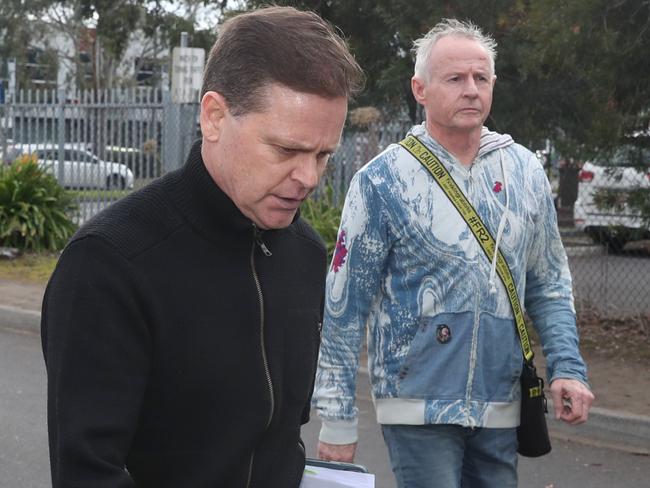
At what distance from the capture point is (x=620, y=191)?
946 centimetres

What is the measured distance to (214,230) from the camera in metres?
2.12

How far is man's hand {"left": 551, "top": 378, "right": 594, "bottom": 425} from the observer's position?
3461 mm

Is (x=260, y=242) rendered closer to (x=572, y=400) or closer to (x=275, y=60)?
(x=275, y=60)

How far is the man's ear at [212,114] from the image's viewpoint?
80.7 inches

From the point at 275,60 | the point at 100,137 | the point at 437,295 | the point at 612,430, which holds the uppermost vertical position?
the point at 275,60

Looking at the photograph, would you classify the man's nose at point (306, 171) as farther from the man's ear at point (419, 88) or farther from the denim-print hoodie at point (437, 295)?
the man's ear at point (419, 88)

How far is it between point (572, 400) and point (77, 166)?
1398 centimetres

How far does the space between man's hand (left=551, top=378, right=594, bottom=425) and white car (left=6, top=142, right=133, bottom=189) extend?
12475mm

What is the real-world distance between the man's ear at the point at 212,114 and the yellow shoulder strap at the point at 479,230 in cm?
148

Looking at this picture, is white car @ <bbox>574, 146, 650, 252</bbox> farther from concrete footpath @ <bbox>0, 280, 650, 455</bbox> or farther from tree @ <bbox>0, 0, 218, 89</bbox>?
tree @ <bbox>0, 0, 218, 89</bbox>

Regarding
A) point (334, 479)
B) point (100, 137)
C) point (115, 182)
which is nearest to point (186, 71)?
point (100, 137)

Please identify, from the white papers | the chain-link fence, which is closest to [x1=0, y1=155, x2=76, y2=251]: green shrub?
the chain-link fence

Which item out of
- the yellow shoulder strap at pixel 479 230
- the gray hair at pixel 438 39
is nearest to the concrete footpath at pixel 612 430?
the yellow shoulder strap at pixel 479 230

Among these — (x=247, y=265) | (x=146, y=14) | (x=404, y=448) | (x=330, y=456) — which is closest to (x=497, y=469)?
(x=404, y=448)
